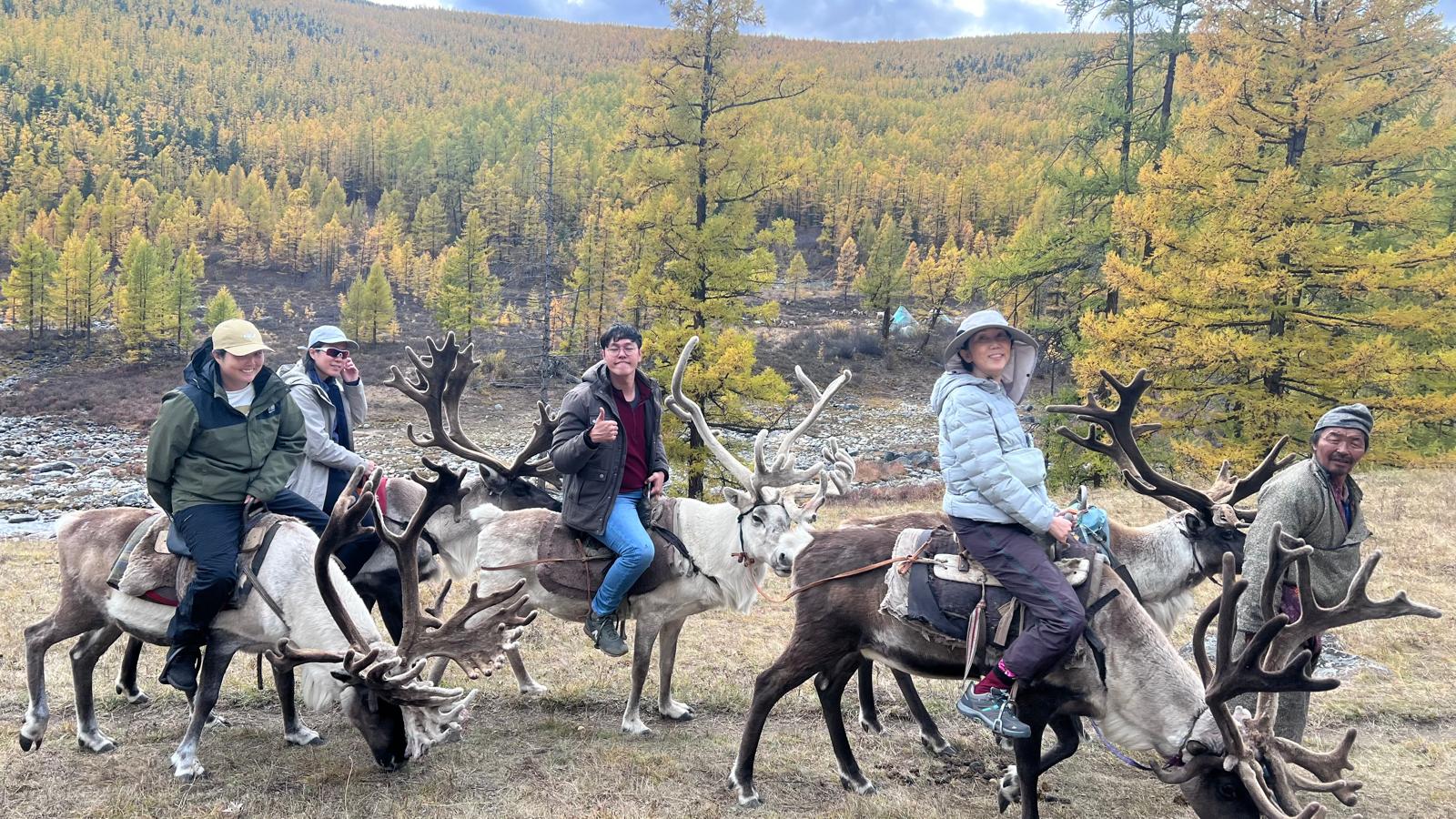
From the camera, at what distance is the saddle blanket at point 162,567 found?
16.7ft

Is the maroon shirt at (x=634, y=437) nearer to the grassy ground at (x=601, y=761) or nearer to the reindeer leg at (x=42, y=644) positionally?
the grassy ground at (x=601, y=761)

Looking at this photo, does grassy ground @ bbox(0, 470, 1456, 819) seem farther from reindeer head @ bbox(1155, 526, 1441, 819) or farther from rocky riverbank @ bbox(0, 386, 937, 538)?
rocky riverbank @ bbox(0, 386, 937, 538)

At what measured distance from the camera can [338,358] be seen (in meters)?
6.68

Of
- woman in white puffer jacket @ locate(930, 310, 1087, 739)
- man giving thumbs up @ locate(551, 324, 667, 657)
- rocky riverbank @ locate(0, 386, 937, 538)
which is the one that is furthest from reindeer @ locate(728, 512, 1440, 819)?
rocky riverbank @ locate(0, 386, 937, 538)

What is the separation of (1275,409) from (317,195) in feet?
397

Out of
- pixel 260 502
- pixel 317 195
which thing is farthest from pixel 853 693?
pixel 317 195

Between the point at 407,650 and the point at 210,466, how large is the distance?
1.71 meters

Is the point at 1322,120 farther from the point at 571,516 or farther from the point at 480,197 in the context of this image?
the point at 480,197

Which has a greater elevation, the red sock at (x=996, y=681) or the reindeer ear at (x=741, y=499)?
the reindeer ear at (x=741, y=499)

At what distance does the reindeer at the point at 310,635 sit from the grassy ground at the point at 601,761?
0.88 feet

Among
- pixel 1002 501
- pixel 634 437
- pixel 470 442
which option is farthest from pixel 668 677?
pixel 1002 501

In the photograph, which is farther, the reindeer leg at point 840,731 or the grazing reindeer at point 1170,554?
the grazing reindeer at point 1170,554

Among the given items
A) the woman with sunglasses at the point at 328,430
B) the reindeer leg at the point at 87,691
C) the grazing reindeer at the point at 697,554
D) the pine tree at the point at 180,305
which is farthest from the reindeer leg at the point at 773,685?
the pine tree at the point at 180,305

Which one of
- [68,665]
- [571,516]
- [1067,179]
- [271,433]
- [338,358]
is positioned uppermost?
[1067,179]
